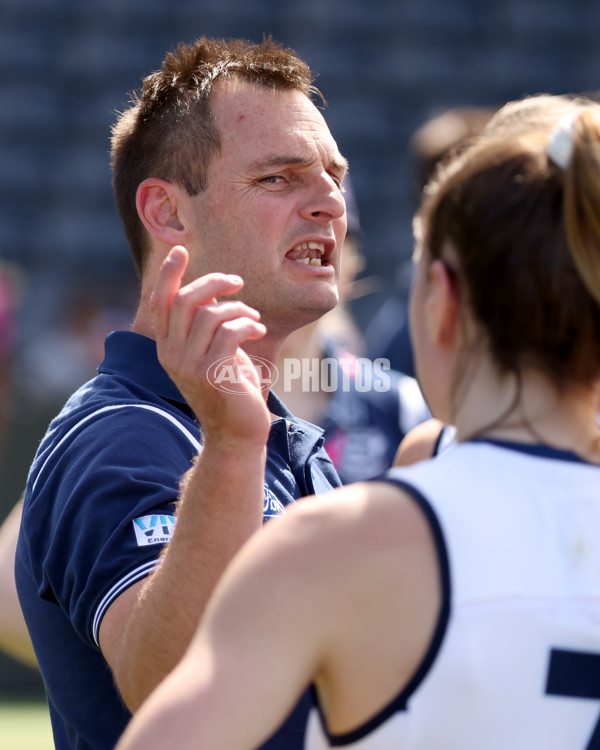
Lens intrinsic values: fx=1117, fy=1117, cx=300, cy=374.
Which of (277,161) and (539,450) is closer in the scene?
(539,450)

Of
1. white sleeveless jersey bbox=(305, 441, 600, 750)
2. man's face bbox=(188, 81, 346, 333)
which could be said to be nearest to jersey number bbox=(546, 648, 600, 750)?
white sleeveless jersey bbox=(305, 441, 600, 750)

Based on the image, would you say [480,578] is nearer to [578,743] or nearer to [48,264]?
[578,743]

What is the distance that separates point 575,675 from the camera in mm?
1188

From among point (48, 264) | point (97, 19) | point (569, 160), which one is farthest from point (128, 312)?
point (569, 160)

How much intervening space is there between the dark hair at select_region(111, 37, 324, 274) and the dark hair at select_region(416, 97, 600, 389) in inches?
43.3

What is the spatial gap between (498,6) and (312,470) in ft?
35.7

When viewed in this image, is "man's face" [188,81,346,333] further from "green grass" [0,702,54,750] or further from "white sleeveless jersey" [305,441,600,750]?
"green grass" [0,702,54,750]

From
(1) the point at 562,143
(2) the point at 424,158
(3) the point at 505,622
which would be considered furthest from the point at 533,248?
(2) the point at 424,158

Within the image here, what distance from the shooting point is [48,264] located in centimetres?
1080

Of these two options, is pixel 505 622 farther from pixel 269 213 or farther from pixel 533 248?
A: pixel 269 213

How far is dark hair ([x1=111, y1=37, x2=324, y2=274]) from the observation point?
235 cm

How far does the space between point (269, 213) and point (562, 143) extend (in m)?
1.09

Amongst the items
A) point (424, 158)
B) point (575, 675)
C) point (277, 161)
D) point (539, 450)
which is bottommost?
point (575, 675)

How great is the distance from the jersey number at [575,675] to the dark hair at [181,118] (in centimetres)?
143
